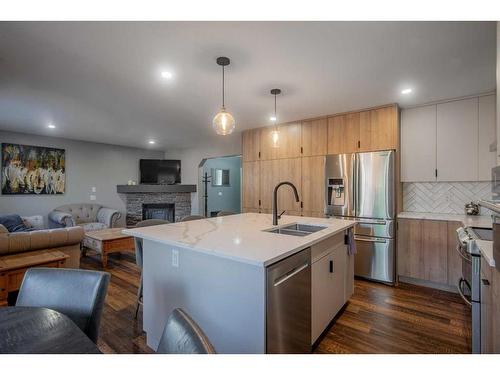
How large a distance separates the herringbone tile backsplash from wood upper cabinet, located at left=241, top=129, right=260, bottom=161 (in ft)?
8.03

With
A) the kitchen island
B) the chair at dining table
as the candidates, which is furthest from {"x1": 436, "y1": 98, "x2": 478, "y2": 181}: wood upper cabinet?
the chair at dining table

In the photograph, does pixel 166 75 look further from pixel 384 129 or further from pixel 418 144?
pixel 418 144

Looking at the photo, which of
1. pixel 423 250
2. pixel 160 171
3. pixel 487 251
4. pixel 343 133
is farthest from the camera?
pixel 160 171

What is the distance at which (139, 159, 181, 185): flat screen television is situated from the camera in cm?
691

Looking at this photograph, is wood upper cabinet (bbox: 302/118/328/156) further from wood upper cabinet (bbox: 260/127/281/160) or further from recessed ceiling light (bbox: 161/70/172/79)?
recessed ceiling light (bbox: 161/70/172/79)

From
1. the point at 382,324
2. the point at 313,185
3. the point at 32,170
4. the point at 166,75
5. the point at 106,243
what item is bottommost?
the point at 382,324

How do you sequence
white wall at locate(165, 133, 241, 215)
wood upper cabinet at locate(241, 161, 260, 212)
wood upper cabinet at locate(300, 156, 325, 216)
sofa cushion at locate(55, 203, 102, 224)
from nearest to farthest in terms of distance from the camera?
wood upper cabinet at locate(300, 156, 325, 216), wood upper cabinet at locate(241, 161, 260, 212), sofa cushion at locate(55, 203, 102, 224), white wall at locate(165, 133, 241, 215)

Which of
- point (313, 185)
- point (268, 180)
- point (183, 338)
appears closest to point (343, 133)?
point (313, 185)

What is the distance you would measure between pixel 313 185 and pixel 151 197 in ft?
15.6

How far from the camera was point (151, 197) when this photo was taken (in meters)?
6.93

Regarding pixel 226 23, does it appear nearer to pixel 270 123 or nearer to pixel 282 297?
pixel 282 297

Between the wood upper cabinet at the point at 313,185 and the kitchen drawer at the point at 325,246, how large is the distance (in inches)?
61.4

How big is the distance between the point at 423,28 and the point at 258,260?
6.31 ft

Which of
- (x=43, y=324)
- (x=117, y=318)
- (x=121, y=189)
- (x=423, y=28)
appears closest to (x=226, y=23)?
(x=423, y=28)
